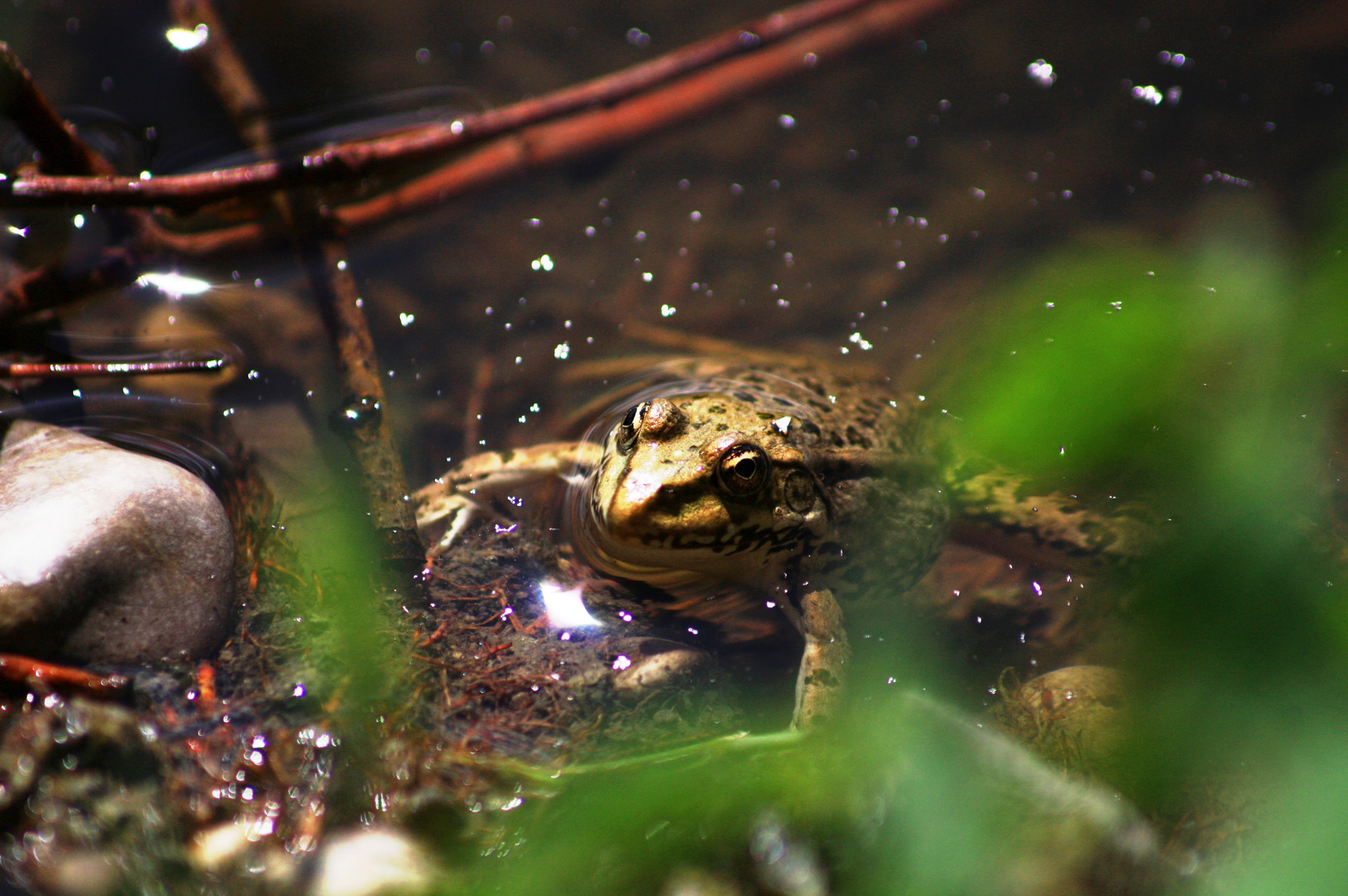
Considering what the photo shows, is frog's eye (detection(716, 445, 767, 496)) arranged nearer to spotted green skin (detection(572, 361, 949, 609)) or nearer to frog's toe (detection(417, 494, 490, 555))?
spotted green skin (detection(572, 361, 949, 609))

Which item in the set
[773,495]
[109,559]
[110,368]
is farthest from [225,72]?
[773,495]

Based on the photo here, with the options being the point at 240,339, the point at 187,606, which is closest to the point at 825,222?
the point at 240,339

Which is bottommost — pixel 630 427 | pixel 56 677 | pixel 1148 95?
pixel 56 677

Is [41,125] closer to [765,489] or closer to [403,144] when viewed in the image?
[403,144]

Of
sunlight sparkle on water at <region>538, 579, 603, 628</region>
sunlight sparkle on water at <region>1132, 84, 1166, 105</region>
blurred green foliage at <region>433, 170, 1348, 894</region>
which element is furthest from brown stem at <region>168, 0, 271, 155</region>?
sunlight sparkle on water at <region>1132, 84, 1166, 105</region>

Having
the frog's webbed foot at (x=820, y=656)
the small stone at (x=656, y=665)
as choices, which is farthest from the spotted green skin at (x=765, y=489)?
the small stone at (x=656, y=665)

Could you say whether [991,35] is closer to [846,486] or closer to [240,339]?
[846,486]
